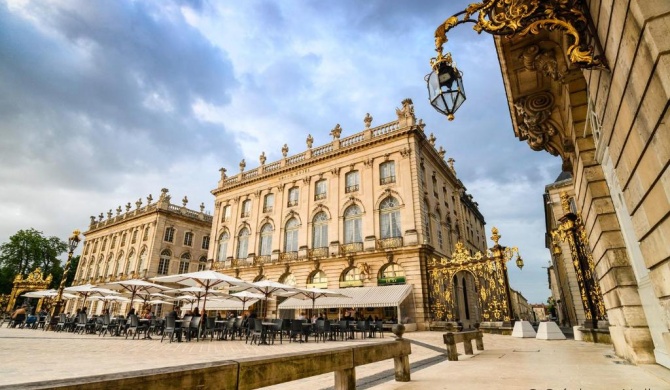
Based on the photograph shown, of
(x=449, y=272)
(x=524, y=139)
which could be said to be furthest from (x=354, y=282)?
(x=524, y=139)

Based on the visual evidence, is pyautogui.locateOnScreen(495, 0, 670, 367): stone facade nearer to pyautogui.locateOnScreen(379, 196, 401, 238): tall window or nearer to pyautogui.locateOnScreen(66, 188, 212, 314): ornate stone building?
pyautogui.locateOnScreen(379, 196, 401, 238): tall window

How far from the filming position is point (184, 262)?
37.9 meters

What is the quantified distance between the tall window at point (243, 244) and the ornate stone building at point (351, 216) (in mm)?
94

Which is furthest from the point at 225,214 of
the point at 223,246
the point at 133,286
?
the point at 133,286

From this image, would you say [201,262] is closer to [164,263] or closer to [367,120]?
[164,263]

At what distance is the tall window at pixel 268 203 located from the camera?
28.5 metres

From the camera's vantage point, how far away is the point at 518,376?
460 cm

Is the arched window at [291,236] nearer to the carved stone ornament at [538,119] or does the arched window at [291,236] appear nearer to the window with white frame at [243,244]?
the window with white frame at [243,244]

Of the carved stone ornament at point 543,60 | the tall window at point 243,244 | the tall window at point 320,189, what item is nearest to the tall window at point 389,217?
the tall window at point 320,189

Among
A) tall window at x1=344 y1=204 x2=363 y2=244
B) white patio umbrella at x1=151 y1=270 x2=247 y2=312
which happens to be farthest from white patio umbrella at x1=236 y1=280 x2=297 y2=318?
tall window at x1=344 y1=204 x2=363 y2=244

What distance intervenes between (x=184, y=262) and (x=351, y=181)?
972 inches

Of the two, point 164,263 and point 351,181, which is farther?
point 164,263

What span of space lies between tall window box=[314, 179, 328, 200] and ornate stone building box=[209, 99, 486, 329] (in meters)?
0.08

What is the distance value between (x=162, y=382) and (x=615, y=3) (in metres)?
4.38
